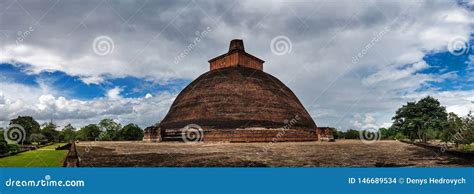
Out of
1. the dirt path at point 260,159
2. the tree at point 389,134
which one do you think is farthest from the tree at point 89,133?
the dirt path at point 260,159

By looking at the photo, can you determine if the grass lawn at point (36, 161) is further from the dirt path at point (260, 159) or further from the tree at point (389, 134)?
the tree at point (389, 134)

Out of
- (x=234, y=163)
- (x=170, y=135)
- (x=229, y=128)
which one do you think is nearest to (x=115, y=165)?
(x=234, y=163)

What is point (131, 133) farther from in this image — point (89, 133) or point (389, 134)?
point (389, 134)

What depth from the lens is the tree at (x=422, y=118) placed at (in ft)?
74.3

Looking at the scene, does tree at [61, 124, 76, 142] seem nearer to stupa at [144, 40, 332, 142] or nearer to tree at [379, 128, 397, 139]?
stupa at [144, 40, 332, 142]

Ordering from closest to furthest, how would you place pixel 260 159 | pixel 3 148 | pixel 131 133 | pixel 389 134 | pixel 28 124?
pixel 260 159 < pixel 3 148 < pixel 131 133 < pixel 389 134 < pixel 28 124

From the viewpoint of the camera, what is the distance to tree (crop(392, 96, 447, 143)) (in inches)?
891

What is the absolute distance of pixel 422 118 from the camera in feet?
77.8

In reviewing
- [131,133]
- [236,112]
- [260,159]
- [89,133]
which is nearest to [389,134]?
[236,112]

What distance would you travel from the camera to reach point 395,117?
26.2 metres

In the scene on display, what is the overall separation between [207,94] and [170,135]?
4.56 m

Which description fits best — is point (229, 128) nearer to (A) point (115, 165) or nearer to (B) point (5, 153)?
(B) point (5, 153)

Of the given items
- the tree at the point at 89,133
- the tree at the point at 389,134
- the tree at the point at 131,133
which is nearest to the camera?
the tree at the point at 389,134

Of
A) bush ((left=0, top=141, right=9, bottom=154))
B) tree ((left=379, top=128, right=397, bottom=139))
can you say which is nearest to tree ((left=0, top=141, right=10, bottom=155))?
bush ((left=0, top=141, right=9, bottom=154))
